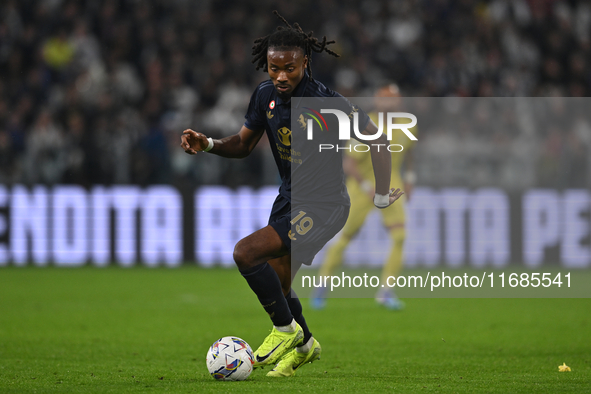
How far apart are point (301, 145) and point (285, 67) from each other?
1.65 feet

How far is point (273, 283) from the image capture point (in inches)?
192

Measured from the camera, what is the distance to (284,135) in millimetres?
4980

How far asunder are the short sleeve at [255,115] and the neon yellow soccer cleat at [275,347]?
1.33 m

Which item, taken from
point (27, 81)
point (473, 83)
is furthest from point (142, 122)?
point (473, 83)

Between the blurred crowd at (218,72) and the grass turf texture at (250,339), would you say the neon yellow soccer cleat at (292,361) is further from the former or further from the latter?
the blurred crowd at (218,72)

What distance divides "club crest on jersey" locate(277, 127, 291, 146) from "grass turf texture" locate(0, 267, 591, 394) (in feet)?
4.83

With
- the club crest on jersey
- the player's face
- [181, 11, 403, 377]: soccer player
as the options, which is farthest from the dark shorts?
the player's face

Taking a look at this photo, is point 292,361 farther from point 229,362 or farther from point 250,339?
point 250,339

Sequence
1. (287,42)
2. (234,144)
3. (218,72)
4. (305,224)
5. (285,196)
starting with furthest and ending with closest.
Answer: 1. (218,72)
2. (234,144)
3. (285,196)
4. (305,224)
5. (287,42)

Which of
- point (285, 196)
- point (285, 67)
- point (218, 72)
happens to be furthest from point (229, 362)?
point (218, 72)

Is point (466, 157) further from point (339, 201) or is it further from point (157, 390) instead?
point (157, 390)

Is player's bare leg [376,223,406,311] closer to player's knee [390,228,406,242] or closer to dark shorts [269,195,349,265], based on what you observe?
player's knee [390,228,406,242]

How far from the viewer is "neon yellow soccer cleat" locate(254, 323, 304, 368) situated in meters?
4.96

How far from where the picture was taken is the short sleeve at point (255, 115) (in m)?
5.12
